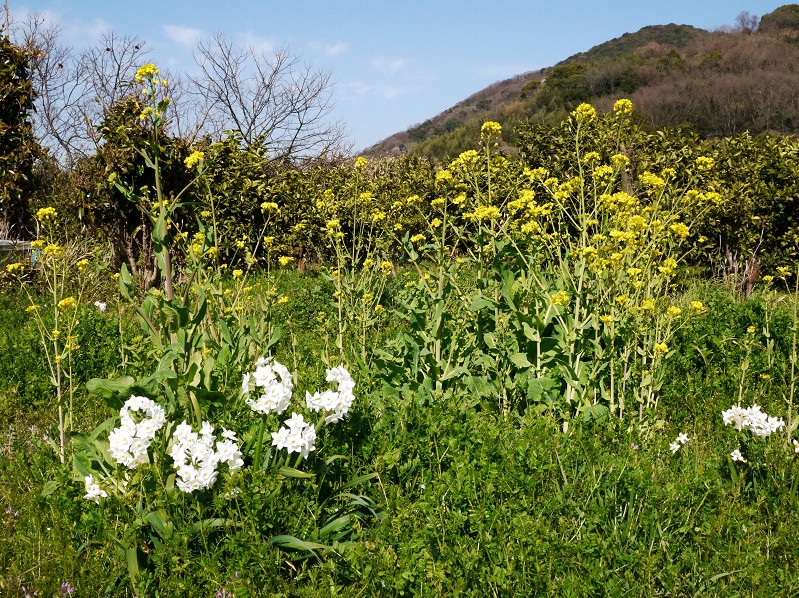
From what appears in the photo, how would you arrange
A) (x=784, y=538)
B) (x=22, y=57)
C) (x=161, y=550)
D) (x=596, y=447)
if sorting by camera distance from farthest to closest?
1. (x=22, y=57)
2. (x=596, y=447)
3. (x=784, y=538)
4. (x=161, y=550)

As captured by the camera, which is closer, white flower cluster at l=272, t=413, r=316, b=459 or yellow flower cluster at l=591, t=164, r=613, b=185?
white flower cluster at l=272, t=413, r=316, b=459

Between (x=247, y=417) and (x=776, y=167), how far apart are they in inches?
301

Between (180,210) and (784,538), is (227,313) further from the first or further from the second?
(180,210)

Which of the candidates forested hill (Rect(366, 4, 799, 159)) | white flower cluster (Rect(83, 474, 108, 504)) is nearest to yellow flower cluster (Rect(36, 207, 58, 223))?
white flower cluster (Rect(83, 474, 108, 504))

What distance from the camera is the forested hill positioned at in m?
28.3

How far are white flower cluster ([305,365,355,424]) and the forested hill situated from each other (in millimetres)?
21400

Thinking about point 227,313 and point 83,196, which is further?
point 83,196

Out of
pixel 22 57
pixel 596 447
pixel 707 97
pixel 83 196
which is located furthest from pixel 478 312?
pixel 707 97

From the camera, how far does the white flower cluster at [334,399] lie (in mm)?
2455

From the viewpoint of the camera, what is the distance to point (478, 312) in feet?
12.4

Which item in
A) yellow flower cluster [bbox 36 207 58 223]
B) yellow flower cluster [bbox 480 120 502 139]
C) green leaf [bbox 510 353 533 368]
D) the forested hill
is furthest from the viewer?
the forested hill

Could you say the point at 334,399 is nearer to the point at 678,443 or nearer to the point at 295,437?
the point at 295,437

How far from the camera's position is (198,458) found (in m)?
2.14

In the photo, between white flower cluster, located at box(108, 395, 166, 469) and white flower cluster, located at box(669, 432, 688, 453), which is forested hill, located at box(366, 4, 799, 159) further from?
white flower cluster, located at box(108, 395, 166, 469)
